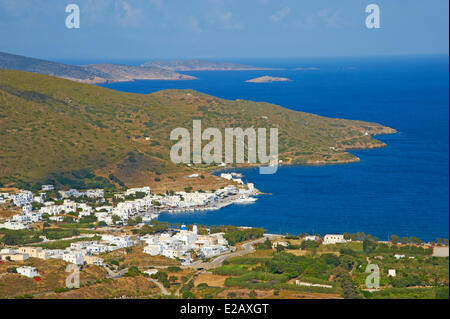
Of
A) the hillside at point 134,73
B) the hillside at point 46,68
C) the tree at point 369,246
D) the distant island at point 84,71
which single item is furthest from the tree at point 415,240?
the hillside at point 134,73

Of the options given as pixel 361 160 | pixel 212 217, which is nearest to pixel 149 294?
pixel 212 217

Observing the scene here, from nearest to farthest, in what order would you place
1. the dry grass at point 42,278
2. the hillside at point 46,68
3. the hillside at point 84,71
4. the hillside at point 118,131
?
1. the dry grass at point 42,278
2. the hillside at point 118,131
3. the hillside at point 46,68
4. the hillside at point 84,71

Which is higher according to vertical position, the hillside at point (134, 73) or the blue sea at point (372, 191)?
the hillside at point (134, 73)

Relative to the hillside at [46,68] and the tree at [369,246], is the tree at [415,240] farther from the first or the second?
the hillside at [46,68]

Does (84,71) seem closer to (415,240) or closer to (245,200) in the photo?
(245,200)

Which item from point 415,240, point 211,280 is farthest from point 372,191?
point 211,280

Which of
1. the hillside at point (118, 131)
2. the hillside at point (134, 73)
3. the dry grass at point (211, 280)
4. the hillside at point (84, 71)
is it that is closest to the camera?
the dry grass at point (211, 280)

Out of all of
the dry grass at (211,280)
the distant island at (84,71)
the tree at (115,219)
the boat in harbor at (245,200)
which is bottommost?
the dry grass at (211,280)
